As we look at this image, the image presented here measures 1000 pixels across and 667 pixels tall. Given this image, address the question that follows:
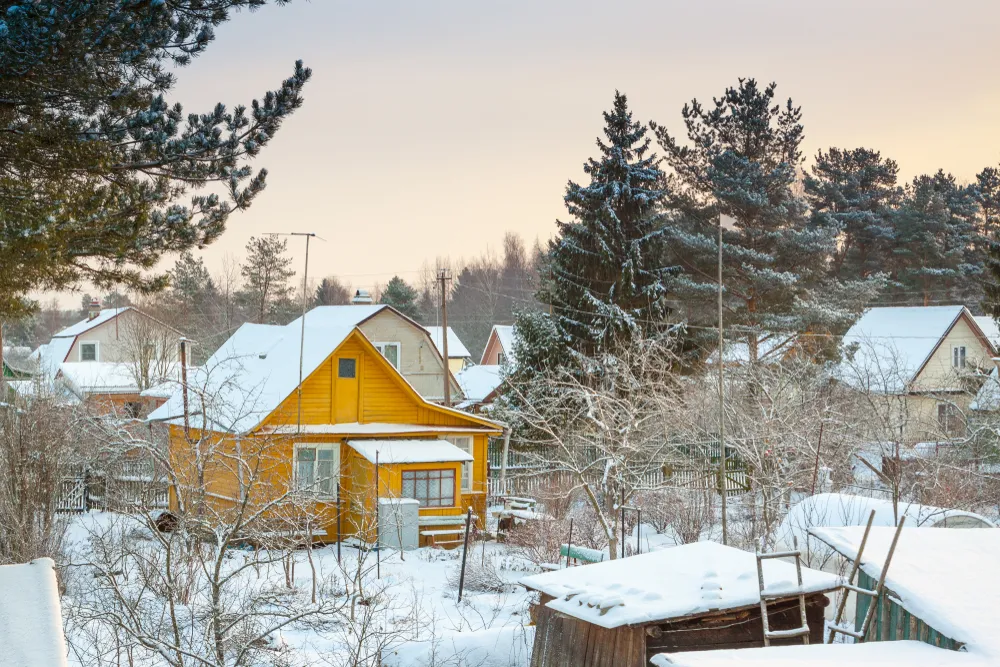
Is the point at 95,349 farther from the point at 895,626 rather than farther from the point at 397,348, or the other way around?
the point at 895,626

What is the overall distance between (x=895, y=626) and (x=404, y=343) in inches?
1358

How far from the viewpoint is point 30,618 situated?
326 centimetres

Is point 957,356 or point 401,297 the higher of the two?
point 401,297

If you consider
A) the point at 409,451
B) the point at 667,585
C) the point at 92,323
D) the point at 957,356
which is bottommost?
the point at 667,585

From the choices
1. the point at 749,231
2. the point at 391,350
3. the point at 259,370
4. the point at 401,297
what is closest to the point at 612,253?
the point at 749,231

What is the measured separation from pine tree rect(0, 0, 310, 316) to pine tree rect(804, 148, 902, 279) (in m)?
36.3

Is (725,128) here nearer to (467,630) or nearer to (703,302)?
(703,302)

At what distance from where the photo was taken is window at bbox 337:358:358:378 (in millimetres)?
24109

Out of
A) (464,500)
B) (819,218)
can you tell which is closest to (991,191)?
(819,218)

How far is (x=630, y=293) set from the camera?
2780cm

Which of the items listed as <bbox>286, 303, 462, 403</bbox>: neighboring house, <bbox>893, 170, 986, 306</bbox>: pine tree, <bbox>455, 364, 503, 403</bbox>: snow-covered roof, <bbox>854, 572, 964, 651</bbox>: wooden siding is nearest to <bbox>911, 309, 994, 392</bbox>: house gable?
<bbox>893, 170, 986, 306</bbox>: pine tree

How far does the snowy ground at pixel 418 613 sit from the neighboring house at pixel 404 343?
63.8 ft

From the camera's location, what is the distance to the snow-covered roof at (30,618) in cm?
301

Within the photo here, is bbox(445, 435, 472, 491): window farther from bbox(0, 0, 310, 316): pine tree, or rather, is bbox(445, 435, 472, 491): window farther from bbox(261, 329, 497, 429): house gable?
bbox(0, 0, 310, 316): pine tree
